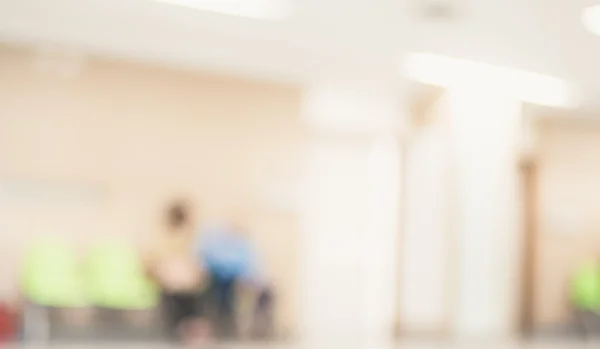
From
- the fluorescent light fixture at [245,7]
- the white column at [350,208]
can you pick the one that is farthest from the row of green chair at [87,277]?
the fluorescent light fixture at [245,7]

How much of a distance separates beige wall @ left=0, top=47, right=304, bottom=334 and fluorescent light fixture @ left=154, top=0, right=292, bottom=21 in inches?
60.0

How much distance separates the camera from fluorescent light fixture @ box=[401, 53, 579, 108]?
602 cm

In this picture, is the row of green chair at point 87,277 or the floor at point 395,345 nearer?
the floor at point 395,345

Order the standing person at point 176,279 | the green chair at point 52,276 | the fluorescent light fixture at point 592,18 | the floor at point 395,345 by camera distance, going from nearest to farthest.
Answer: the fluorescent light fixture at point 592,18, the floor at point 395,345, the green chair at point 52,276, the standing person at point 176,279

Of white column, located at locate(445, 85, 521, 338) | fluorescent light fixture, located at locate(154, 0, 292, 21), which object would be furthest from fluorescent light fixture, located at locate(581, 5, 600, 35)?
white column, located at locate(445, 85, 521, 338)

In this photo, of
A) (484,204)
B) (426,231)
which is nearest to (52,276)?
(426,231)

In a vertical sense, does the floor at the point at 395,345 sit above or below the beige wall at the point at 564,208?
below

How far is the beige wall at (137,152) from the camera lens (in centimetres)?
580

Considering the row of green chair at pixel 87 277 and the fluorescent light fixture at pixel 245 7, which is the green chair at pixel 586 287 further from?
the fluorescent light fixture at pixel 245 7

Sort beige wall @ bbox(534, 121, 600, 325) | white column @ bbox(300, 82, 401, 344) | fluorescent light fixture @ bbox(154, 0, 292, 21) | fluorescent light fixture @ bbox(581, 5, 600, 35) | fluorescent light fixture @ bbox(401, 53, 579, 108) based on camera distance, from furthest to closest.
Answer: beige wall @ bbox(534, 121, 600, 325) < white column @ bbox(300, 82, 401, 344) < fluorescent light fixture @ bbox(401, 53, 579, 108) < fluorescent light fixture @ bbox(154, 0, 292, 21) < fluorescent light fixture @ bbox(581, 5, 600, 35)

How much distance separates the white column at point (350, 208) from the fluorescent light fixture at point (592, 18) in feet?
7.33

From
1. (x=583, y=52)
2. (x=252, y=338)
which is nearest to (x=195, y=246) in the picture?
(x=252, y=338)

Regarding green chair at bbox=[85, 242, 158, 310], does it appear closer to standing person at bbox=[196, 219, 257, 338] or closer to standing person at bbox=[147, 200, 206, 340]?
standing person at bbox=[147, 200, 206, 340]

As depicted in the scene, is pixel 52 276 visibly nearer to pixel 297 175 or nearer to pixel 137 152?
pixel 137 152
